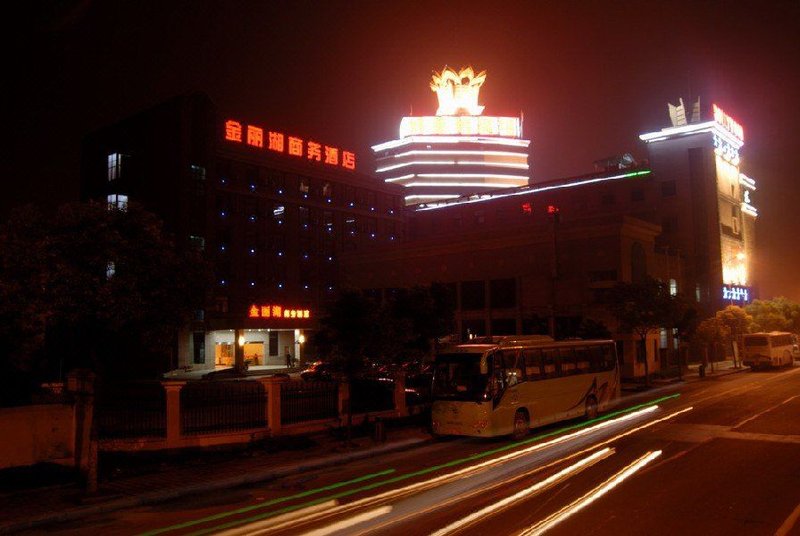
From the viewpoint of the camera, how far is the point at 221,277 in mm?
61031

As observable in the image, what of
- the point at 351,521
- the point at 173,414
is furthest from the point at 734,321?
the point at 351,521

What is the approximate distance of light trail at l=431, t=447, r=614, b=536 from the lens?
370 inches

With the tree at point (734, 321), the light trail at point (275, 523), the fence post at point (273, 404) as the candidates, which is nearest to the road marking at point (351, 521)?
the light trail at point (275, 523)

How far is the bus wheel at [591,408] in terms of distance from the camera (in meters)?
22.1

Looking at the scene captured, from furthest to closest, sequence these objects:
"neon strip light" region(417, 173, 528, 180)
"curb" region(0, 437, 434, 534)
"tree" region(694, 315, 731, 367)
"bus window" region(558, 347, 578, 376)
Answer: "neon strip light" region(417, 173, 528, 180) < "tree" region(694, 315, 731, 367) < "bus window" region(558, 347, 578, 376) < "curb" region(0, 437, 434, 534)

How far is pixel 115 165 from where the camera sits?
60.4m

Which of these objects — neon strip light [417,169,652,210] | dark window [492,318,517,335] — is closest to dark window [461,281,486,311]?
dark window [492,318,517,335]

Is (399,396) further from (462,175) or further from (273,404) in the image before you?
(462,175)

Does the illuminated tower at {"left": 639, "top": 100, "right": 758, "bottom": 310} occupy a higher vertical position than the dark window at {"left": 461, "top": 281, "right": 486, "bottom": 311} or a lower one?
higher

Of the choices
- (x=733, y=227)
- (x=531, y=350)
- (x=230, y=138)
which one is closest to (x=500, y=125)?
(x=733, y=227)

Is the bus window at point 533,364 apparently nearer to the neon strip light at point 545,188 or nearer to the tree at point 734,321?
the tree at point 734,321

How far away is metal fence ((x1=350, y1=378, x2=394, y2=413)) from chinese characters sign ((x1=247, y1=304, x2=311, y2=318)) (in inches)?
1349

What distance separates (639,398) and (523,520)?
72.6 feet

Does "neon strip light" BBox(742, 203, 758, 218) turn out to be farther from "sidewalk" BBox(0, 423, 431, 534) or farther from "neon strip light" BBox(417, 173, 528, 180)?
"sidewalk" BBox(0, 423, 431, 534)
